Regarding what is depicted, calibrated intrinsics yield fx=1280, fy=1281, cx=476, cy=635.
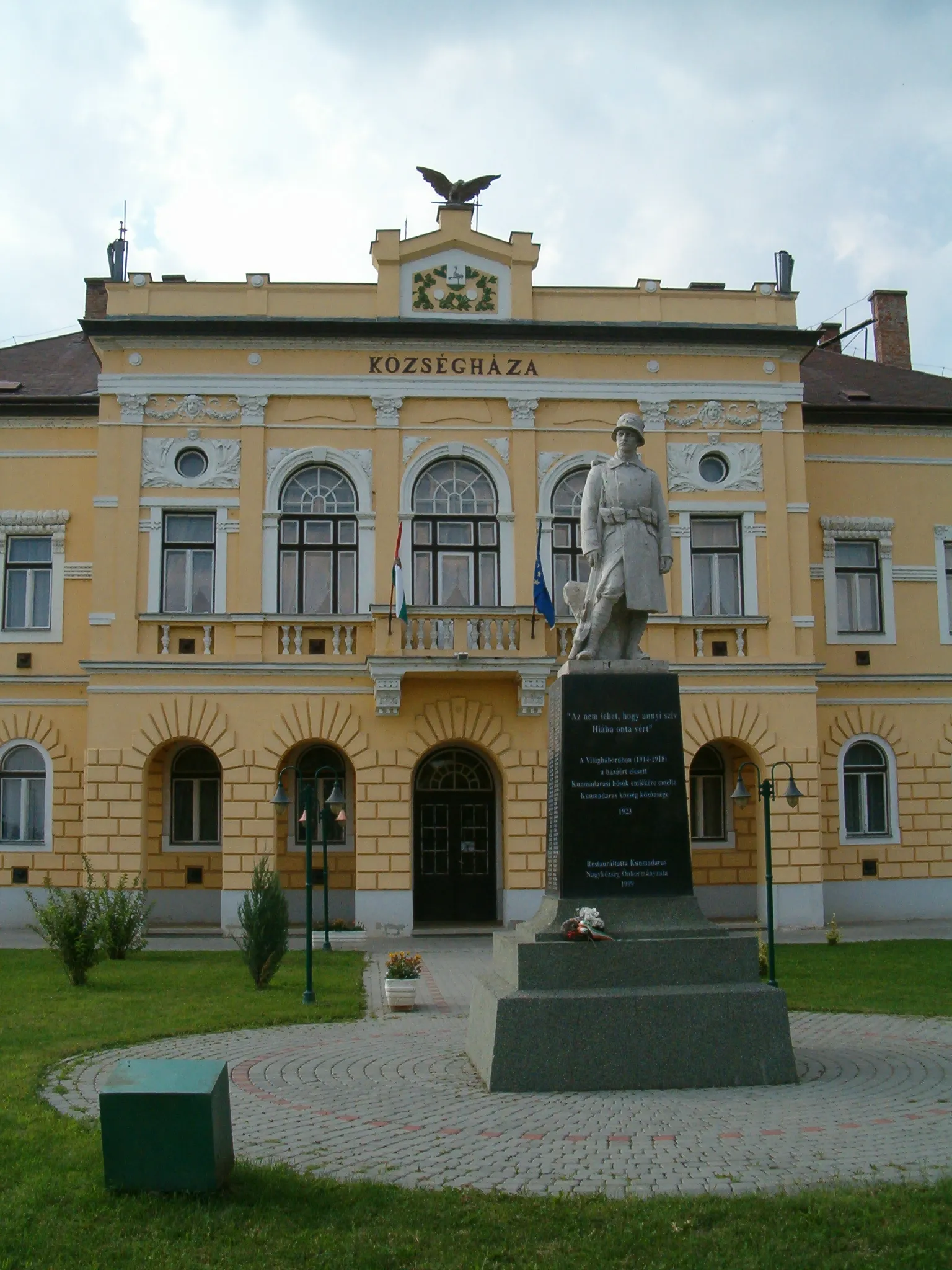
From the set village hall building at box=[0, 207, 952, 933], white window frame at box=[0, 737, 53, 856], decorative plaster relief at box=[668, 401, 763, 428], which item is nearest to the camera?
village hall building at box=[0, 207, 952, 933]

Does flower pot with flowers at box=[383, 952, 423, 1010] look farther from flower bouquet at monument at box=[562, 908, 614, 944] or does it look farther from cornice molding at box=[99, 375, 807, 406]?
cornice molding at box=[99, 375, 807, 406]

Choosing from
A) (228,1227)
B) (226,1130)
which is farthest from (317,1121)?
(228,1227)

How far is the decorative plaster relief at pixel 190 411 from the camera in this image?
23406mm

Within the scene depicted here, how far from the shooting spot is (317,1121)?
833 cm

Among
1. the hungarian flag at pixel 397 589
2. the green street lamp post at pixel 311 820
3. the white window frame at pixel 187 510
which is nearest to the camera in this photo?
the green street lamp post at pixel 311 820

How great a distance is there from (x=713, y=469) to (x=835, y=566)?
342cm

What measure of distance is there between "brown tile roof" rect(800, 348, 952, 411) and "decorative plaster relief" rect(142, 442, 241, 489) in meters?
11.1

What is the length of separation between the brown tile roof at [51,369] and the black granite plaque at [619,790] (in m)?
16.9


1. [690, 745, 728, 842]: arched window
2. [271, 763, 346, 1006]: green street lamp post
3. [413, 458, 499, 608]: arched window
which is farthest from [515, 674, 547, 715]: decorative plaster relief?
[271, 763, 346, 1006]: green street lamp post

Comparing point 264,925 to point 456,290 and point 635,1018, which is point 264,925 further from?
point 456,290

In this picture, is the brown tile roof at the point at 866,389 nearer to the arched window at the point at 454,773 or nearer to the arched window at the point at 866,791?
the arched window at the point at 866,791

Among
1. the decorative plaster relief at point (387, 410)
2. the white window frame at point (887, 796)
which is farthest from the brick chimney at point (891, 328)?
the decorative plaster relief at point (387, 410)

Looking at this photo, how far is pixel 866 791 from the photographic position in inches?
981

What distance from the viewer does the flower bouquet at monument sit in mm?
9719
